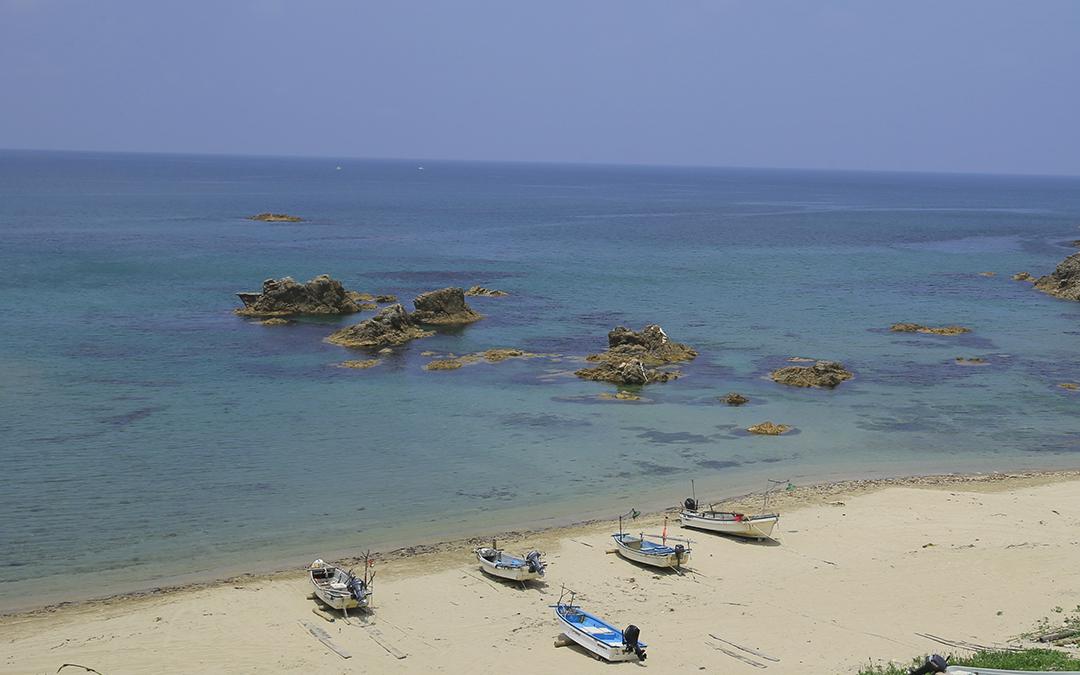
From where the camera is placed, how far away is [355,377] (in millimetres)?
48906

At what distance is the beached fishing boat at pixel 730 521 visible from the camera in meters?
29.5

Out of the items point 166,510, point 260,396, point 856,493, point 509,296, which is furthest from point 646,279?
point 166,510

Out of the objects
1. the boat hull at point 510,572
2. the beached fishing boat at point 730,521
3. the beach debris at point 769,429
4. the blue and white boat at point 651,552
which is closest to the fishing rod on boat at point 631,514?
the beached fishing boat at point 730,521

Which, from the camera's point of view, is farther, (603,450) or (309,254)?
(309,254)

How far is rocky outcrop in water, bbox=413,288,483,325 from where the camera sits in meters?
62.4

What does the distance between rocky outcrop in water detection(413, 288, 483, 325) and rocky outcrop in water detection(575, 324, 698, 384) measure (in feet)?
38.0

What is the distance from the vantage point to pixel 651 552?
Result: 27.6m

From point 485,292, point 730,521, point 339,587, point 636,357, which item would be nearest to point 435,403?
point 636,357

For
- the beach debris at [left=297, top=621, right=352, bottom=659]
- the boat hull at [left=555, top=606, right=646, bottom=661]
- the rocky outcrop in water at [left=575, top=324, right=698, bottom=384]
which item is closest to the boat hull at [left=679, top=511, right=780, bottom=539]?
the boat hull at [left=555, top=606, right=646, bottom=661]

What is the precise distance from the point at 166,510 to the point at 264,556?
15.6 feet

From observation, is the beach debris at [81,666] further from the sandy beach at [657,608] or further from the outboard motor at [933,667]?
the outboard motor at [933,667]

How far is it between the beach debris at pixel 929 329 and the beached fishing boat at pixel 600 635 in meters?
44.6

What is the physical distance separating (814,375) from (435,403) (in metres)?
18.1

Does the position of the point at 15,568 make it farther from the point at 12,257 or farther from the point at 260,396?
the point at 12,257
